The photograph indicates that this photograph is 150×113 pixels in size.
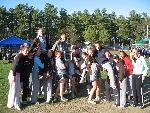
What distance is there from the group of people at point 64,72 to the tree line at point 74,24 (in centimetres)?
4970

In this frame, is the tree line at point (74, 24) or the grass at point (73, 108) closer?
the grass at point (73, 108)

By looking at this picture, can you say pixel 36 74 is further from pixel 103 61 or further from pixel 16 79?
pixel 103 61

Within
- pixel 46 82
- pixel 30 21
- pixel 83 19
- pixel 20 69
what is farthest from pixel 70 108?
pixel 83 19

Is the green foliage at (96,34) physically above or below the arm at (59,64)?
above

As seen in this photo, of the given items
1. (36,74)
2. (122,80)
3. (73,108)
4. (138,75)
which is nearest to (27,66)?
(36,74)

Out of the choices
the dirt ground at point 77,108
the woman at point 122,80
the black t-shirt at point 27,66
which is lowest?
the dirt ground at point 77,108

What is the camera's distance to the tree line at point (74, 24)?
2645 inches

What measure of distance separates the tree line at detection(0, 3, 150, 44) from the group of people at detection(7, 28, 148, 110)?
163ft

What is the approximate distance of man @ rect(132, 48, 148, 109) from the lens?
34.5ft

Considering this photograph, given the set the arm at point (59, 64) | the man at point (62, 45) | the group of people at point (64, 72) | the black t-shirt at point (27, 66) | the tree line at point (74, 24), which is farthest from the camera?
the tree line at point (74, 24)

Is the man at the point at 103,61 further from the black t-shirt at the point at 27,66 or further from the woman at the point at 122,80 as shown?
the black t-shirt at the point at 27,66

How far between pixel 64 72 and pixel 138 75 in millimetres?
2484

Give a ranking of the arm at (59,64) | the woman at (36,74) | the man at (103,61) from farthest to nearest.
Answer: the arm at (59,64) < the man at (103,61) < the woman at (36,74)

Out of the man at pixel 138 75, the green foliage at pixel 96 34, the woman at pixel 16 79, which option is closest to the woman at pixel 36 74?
the woman at pixel 16 79
